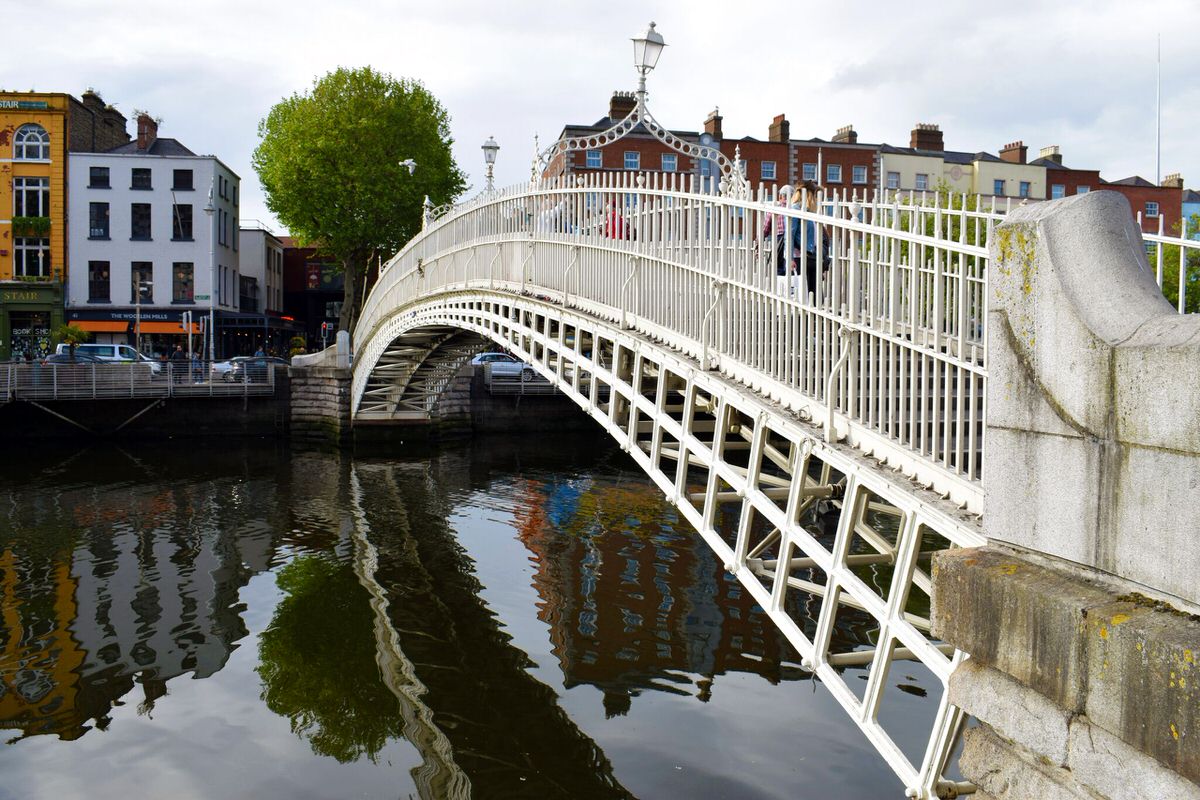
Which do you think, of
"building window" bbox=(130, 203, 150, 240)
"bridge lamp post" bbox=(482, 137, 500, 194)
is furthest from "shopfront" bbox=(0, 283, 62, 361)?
"bridge lamp post" bbox=(482, 137, 500, 194)

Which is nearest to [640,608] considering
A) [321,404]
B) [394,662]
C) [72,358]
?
[394,662]

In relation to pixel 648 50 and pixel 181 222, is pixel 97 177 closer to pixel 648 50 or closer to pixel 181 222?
pixel 181 222

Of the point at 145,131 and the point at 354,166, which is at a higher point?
the point at 145,131

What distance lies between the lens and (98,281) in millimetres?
42500

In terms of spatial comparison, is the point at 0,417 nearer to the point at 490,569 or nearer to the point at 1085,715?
the point at 490,569

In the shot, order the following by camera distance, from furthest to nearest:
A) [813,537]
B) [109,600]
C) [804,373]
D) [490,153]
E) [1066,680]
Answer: [490,153]
[109,600]
[813,537]
[804,373]
[1066,680]

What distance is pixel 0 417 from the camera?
28.0 m

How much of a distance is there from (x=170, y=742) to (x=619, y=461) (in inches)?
736

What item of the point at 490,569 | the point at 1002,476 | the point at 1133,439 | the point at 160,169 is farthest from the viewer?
the point at 160,169

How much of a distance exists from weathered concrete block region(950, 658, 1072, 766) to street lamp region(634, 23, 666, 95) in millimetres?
8657

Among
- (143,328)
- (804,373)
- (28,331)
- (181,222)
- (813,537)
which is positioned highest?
(181,222)

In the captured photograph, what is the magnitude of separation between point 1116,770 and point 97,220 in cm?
4638

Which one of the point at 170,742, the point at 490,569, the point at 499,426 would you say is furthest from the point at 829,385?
the point at 499,426

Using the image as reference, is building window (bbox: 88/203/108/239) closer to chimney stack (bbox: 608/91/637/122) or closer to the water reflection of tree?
chimney stack (bbox: 608/91/637/122)
